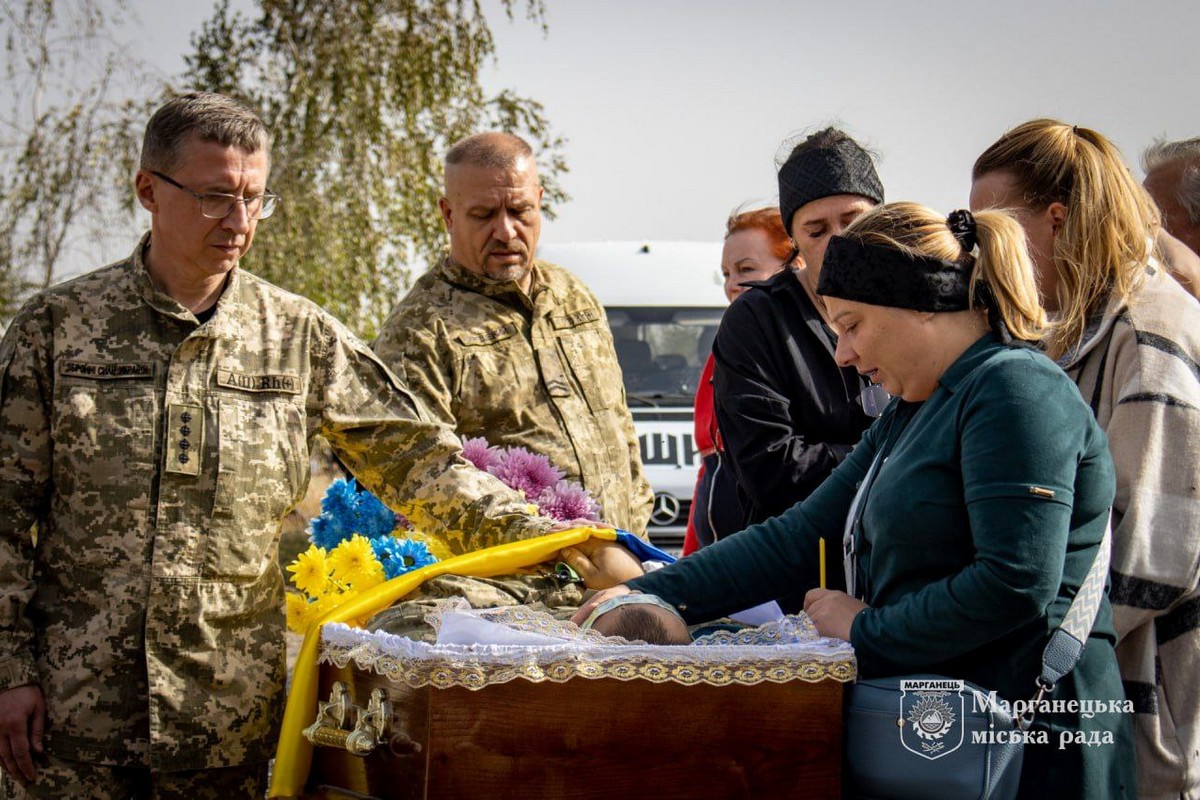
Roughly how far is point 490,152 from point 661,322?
427cm

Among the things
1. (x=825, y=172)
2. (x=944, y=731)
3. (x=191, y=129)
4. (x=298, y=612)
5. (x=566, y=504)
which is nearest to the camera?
(x=944, y=731)

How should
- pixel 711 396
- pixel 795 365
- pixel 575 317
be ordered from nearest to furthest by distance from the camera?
pixel 795 365
pixel 575 317
pixel 711 396

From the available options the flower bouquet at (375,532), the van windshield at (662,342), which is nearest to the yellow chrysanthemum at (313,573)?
the flower bouquet at (375,532)

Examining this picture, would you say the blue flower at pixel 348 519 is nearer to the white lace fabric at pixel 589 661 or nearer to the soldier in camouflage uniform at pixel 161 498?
the soldier in camouflage uniform at pixel 161 498

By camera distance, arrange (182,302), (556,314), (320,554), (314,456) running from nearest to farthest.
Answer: (182,302) → (320,554) → (556,314) → (314,456)

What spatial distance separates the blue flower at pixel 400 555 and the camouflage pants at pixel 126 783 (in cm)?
59

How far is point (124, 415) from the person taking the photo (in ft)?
9.69

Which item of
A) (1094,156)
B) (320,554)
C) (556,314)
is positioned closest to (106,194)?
(556,314)

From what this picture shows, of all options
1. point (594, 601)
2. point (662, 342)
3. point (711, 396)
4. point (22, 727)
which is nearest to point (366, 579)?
point (22, 727)

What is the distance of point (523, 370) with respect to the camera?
4273mm

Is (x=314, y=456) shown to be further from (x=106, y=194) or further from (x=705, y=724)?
(x=106, y=194)

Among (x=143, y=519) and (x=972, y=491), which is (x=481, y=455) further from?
(x=972, y=491)

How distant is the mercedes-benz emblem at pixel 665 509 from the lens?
26.7ft

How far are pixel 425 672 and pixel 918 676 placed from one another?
791 mm
